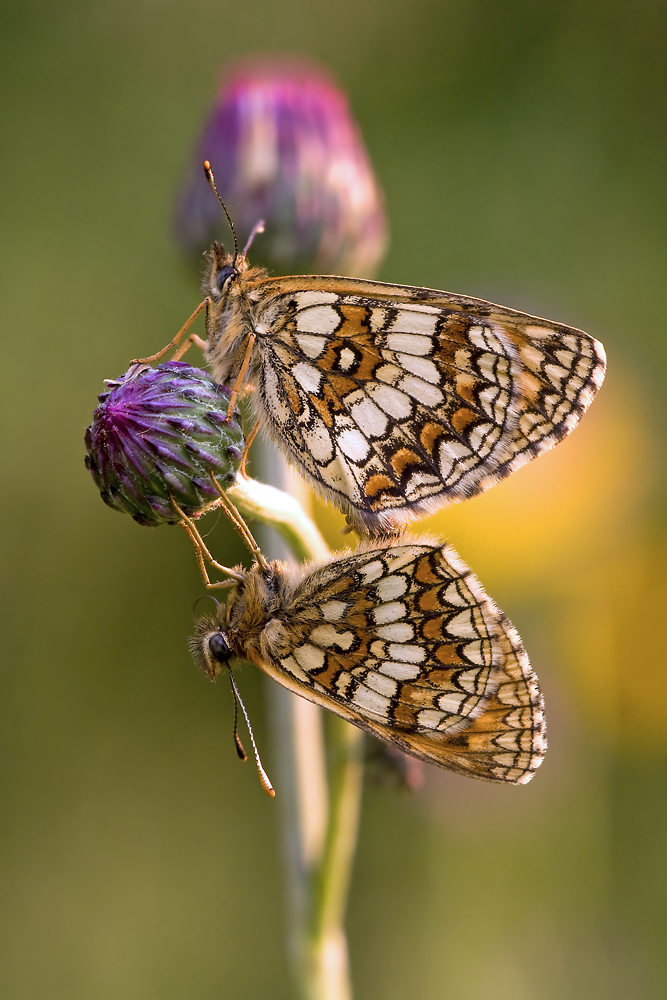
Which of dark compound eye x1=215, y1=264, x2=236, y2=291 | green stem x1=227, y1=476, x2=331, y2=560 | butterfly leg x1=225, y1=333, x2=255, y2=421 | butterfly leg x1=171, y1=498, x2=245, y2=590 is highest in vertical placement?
dark compound eye x1=215, y1=264, x2=236, y2=291

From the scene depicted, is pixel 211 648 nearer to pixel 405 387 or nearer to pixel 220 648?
pixel 220 648

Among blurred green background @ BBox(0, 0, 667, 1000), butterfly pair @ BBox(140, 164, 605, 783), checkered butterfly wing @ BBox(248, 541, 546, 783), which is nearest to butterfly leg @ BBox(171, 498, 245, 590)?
butterfly pair @ BBox(140, 164, 605, 783)

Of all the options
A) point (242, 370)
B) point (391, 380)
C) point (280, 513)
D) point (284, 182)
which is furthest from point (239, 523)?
point (284, 182)

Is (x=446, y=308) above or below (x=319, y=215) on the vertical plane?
below

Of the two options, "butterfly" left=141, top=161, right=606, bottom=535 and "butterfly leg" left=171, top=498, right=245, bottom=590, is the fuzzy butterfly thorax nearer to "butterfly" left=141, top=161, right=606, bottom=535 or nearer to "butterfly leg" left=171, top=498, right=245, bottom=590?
"butterfly" left=141, top=161, right=606, bottom=535

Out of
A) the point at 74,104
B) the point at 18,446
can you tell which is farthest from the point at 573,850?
the point at 74,104

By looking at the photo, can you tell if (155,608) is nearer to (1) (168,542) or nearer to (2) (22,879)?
(1) (168,542)

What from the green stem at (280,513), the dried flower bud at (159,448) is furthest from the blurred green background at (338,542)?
the dried flower bud at (159,448)
